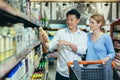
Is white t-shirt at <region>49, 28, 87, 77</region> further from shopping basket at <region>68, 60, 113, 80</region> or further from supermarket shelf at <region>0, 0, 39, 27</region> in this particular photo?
supermarket shelf at <region>0, 0, 39, 27</region>

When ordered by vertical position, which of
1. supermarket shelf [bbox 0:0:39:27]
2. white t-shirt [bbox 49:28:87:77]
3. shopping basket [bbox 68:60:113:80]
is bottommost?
shopping basket [bbox 68:60:113:80]

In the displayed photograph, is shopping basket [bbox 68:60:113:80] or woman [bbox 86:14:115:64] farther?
woman [bbox 86:14:115:64]

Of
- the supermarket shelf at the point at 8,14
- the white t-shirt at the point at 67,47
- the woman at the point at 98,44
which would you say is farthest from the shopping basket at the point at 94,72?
the supermarket shelf at the point at 8,14

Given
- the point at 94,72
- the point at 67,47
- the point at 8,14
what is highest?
the point at 8,14

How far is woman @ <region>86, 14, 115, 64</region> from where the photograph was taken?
3.24 m

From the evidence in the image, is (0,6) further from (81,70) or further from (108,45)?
(108,45)

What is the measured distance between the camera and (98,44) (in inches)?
128

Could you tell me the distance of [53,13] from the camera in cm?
1122

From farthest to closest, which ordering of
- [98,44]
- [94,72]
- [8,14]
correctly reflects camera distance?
[98,44]
[94,72]
[8,14]

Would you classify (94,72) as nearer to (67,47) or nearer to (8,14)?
(67,47)

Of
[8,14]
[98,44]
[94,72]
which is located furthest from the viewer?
[98,44]

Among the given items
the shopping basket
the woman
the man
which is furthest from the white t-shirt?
the shopping basket

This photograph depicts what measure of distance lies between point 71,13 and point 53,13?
7.93m

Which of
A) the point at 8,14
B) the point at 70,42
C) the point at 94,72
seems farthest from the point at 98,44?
the point at 8,14
